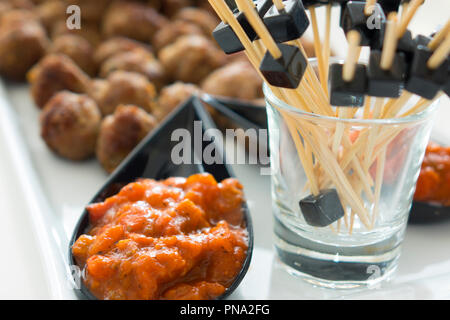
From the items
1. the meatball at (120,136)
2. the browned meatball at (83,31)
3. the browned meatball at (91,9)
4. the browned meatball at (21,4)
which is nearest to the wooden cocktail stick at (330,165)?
the meatball at (120,136)

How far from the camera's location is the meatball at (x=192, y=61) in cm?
187

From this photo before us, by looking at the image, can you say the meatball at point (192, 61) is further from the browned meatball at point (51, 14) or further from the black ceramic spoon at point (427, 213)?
the black ceramic spoon at point (427, 213)

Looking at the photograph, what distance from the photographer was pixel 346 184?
897 millimetres

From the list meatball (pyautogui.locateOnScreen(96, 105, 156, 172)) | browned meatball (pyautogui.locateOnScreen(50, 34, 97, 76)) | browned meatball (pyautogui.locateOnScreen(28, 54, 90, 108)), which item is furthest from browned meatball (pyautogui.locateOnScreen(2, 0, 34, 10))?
meatball (pyautogui.locateOnScreen(96, 105, 156, 172))

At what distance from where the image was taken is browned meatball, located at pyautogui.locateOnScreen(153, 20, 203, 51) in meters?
2.04

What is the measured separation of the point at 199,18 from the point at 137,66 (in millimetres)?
484

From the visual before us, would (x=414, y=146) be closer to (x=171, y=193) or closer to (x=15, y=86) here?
(x=171, y=193)

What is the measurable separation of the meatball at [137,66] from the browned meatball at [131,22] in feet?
0.76

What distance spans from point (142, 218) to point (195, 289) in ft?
0.56

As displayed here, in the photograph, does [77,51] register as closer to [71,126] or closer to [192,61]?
[192,61]

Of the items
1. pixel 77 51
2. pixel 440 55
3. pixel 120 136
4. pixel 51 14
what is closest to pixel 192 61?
pixel 77 51

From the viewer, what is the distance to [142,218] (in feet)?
3.32

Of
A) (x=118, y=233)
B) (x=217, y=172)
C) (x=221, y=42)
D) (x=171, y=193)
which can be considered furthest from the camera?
(x=217, y=172)
